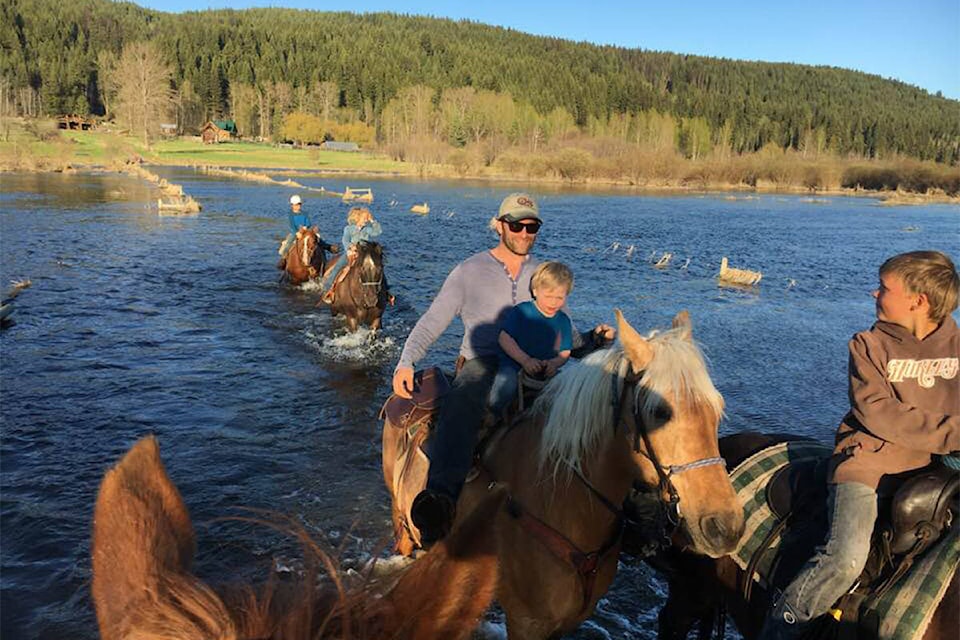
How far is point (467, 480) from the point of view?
3.94 metres

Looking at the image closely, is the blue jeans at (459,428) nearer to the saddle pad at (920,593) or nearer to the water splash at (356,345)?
the saddle pad at (920,593)

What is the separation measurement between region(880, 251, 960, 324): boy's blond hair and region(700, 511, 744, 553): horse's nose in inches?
61.2

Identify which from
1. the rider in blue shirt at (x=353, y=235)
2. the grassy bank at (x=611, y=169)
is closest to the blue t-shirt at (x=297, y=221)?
the rider in blue shirt at (x=353, y=235)

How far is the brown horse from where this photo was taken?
369 centimetres

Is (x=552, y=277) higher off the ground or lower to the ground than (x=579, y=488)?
higher

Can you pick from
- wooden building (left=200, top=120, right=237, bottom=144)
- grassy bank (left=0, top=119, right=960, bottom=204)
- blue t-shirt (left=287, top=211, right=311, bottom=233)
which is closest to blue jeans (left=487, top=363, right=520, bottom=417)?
blue t-shirt (left=287, top=211, right=311, bottom=233)

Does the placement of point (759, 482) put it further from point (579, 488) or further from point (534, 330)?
point (534, 330)

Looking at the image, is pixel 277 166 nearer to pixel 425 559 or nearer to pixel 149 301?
pixel 149 301

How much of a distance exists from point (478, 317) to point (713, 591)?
2.57m

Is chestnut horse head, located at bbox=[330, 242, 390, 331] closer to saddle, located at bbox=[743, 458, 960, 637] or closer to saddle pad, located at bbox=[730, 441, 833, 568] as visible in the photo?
saddle pad, located at bbox=[730, 441, 833, 568]

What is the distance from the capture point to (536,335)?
404cm

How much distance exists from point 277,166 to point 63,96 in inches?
2533

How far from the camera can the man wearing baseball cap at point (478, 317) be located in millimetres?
3994

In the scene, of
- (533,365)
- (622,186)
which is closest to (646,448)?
(533,365)
